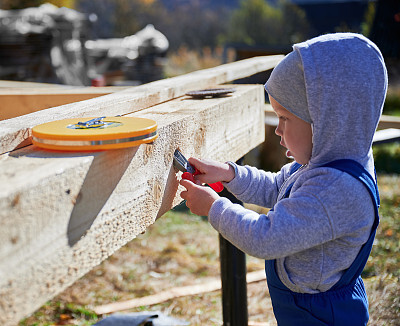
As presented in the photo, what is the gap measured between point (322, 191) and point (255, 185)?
0.49 m

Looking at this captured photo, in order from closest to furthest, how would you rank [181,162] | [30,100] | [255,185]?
[181,162], [255,185], [30,100]

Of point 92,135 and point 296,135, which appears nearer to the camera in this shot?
point 92,135

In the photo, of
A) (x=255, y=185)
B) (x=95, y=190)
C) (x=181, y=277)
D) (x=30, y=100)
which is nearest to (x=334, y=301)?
(x=255, y=185)

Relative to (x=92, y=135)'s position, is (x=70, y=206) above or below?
below

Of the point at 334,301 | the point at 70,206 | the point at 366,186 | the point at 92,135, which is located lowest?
the point at 334,301

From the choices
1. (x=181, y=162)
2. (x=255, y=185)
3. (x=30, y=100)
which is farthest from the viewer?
(x=30, y=100)

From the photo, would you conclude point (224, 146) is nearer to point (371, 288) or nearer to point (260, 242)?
point (260, 242)

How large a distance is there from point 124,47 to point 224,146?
34.0 ft

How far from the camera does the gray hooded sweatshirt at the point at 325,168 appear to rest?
1368 millimetres

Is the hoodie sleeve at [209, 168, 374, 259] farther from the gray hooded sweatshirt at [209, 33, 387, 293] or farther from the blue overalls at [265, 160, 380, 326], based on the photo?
the blue overalls at [265, 160, 380, 326]

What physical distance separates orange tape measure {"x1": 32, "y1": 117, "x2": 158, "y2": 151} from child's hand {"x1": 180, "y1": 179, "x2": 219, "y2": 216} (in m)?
0.29

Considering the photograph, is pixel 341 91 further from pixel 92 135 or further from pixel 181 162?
pixel 92 135

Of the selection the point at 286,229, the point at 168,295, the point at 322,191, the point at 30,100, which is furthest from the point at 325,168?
the point at 168,295

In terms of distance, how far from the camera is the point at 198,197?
1489 millimetres
